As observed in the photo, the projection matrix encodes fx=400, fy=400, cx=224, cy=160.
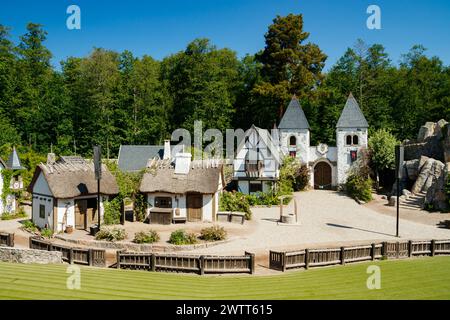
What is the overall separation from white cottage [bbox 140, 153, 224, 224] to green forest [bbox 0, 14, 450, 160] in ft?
84.6

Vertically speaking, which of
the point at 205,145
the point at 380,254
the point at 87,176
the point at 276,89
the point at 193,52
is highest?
the point at 193,52

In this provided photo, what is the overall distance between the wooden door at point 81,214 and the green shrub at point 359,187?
24.2m

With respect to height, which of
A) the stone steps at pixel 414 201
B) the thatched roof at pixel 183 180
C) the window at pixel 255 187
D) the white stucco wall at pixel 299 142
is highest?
the white stucco wall at pixel 299 142

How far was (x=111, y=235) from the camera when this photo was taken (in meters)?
23.1

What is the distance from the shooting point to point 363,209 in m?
33.7

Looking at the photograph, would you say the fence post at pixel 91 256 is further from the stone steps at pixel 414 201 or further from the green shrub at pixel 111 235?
the stone steps at pixel 414 201

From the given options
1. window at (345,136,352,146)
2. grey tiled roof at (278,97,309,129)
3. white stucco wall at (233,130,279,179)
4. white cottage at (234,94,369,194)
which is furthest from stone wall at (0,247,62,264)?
window at (345,136,352,146)

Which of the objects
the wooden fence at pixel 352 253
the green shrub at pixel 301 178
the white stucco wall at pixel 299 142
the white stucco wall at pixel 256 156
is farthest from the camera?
the white stucco wall at pixel 299 142

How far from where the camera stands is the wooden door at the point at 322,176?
44.2 metres

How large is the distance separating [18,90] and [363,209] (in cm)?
5300

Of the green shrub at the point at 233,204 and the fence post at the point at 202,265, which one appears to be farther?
the green shrub at the point at 233,204

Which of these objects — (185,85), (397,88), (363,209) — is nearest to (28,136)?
(185,85)

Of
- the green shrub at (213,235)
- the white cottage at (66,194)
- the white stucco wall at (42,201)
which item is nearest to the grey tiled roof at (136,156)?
the white cottage at (66,194)
